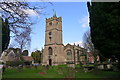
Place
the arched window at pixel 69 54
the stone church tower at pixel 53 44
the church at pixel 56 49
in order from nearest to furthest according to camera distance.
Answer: the stone church tower at pixel 53 44 < the church at pixel 56 49 < the arched window at pixel 69 54

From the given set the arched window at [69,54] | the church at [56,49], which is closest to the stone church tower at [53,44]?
the church at [56,49]

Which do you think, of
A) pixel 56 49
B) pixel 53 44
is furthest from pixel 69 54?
pixel 53 44

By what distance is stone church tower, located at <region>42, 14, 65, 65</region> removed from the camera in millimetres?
56647

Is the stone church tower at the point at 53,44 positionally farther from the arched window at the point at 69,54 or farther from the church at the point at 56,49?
the arched window at the point at 69,54

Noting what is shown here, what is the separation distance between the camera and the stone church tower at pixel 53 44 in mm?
56647

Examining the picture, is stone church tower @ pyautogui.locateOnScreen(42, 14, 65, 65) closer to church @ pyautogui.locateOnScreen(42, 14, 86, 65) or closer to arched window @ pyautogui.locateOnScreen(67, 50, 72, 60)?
church @ pyautogui.locateOnScreen(42, 14, 86, 65)

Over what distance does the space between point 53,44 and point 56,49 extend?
2.66m

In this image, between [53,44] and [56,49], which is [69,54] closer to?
[56,49]

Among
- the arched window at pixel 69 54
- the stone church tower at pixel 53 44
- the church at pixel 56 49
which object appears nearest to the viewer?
the stone church tower at pixel 53 44

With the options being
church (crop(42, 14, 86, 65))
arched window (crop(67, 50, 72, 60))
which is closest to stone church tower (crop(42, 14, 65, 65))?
church (crop(42, 14, 86, 65))

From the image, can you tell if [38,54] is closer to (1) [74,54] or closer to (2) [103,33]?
(1) [74,54]

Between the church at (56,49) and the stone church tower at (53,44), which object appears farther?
the church at (56,49)

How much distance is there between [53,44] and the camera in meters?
57.9

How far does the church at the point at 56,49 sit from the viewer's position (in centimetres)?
5694
